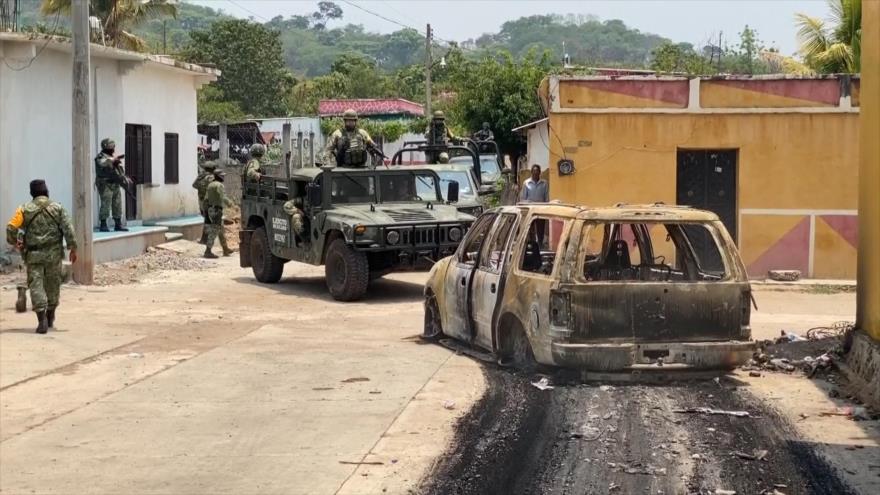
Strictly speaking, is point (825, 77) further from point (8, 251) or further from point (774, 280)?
point (8, 251)

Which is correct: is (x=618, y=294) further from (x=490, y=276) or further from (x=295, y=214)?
(x=295, y=214)

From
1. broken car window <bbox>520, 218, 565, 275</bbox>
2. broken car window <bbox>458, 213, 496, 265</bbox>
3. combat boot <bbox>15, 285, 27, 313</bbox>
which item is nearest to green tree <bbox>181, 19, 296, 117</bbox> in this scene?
combat boot <bbox>15, 285, 27, 313</bbox>

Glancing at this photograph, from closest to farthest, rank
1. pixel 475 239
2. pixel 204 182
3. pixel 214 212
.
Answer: pixel 475 239 < pixel 214 212 < pixel 204 182

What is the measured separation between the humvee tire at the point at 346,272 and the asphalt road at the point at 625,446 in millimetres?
6390

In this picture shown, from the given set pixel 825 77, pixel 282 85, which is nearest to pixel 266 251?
pixel 825 77

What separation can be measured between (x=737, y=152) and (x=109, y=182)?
37.5ft

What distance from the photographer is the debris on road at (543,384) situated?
945cm

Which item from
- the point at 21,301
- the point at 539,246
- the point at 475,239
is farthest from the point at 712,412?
the point at 21,301

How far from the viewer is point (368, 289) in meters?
17.5

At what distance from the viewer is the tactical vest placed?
56.7ft

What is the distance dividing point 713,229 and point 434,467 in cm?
366

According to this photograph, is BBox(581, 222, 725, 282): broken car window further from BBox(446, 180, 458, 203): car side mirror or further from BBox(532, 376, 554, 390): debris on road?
BBox(446, 180, 458, 203): car side mirror

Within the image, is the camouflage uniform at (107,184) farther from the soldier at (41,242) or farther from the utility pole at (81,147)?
the soldier at (41,242)

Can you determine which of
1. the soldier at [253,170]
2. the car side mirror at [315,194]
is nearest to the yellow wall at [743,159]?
the car side mirror at [315,194]
